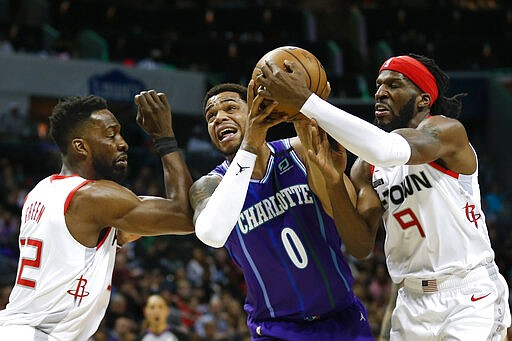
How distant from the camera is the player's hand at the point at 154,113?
5090 millimetres

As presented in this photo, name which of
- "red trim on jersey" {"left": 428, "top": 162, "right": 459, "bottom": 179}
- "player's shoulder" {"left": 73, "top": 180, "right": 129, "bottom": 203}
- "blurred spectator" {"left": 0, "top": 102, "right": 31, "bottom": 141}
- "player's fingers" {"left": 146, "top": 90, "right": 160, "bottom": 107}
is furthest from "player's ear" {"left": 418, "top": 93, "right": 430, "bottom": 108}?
"blurred spectator" {"left": 0, "top": 102, "right": 31, "bottom": 141}

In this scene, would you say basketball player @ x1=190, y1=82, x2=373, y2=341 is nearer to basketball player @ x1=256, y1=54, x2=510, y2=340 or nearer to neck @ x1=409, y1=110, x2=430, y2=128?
basketball player @ x1=256, y1=54, x2=510, y2=340

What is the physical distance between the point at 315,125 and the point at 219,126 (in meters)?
0.67

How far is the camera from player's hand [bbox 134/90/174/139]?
5.09 meters

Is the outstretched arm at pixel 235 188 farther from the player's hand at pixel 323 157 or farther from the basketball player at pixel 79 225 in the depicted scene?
the basketball player at pixel 79 225

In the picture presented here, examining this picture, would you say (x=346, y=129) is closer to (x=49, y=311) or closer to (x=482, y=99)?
(x=49, y=311)

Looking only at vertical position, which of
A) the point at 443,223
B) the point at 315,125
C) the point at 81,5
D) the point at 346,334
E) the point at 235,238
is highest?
the point at 315,125

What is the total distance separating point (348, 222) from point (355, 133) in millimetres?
707

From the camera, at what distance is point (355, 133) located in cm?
411

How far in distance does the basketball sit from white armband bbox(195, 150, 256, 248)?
37 centimetres

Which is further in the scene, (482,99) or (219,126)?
(482,99)

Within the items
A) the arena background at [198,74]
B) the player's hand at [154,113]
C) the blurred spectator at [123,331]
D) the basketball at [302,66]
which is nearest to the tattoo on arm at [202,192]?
the player's hand at [154,113]

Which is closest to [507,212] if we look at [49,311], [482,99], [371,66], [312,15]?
[482,99]

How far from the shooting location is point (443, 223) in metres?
4.59
